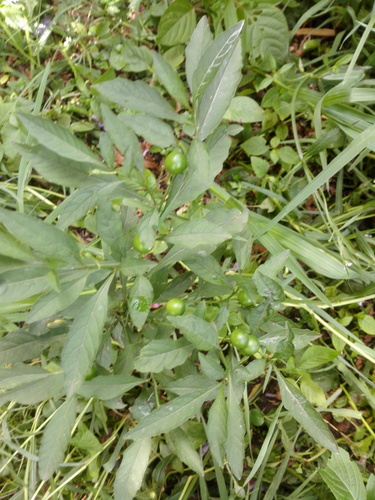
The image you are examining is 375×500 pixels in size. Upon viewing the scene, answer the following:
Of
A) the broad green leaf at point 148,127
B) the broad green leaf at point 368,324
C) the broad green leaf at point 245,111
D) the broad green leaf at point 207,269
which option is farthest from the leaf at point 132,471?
the broad green leaf at point 245,111

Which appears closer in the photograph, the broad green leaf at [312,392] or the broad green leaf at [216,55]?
the broad green leaf at [216,55]

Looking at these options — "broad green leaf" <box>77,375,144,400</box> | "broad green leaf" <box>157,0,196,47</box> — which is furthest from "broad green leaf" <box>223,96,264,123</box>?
"broad green leaf" <box>77,375,144,400</box>

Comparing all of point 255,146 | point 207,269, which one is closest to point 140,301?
point 207,269

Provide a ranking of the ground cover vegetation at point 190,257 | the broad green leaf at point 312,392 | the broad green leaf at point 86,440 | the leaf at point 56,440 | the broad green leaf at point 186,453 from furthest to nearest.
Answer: the broad green leaf at point 312,392 → the broad green leaf at point 86,440 → the broad green leaf at point 186,453 → the leaf at point 56,440 → the ground cover vegetation at point 190,257

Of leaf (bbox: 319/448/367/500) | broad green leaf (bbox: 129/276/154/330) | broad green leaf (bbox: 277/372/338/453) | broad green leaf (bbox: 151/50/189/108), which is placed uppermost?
broad green leaf (bbox: 151/50/189/108)

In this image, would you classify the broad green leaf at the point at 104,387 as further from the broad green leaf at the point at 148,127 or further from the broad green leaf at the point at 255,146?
the broad green leaf at the point at 255,146

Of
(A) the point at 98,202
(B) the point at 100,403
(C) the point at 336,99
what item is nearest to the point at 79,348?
(A) the point at 98,202

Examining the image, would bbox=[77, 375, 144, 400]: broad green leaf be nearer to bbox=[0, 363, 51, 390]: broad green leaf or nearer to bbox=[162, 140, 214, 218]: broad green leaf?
bbox=[0, 363, 51, 390]: broad green leaf

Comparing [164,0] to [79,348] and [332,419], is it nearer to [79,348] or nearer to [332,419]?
[79,348]
